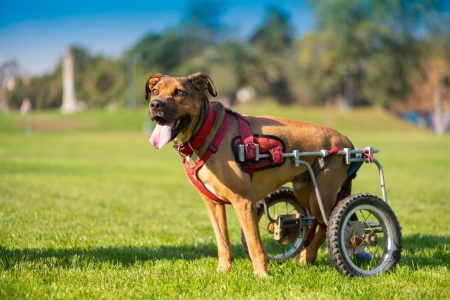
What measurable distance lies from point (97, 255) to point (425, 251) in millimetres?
4443

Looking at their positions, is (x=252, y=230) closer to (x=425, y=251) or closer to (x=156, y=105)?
(x=156, y=105)

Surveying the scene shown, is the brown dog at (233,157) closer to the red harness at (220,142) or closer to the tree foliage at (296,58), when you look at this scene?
the red harness at (220,142)

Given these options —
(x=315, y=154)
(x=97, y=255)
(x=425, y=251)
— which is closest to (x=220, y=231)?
(x=315, y=154)

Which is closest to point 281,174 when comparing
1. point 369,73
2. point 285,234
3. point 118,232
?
point 285,234

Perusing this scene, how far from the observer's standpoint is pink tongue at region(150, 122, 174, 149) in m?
5.21

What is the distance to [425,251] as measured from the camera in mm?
7273

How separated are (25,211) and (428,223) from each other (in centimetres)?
787

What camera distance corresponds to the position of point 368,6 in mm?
90938

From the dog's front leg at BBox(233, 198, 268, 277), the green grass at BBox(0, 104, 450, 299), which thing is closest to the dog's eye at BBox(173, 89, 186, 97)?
the dog's front leg at BBox(233, 198, 268, 277)

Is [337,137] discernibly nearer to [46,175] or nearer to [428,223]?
[428,223]

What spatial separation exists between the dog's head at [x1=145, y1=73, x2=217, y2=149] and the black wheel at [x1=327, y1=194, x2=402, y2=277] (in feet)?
6.08

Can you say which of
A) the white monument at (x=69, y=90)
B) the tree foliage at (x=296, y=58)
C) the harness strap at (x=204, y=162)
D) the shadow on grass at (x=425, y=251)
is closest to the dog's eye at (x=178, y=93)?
the harness strap at (x=204, y=162)

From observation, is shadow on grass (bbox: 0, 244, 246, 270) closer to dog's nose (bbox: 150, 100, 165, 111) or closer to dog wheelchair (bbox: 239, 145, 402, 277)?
dog wheelchair (bbox: 239, 145, 402, 277)

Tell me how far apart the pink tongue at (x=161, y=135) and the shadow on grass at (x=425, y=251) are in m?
3.33
